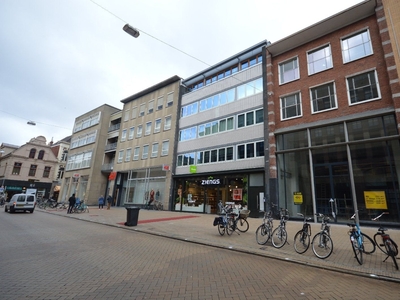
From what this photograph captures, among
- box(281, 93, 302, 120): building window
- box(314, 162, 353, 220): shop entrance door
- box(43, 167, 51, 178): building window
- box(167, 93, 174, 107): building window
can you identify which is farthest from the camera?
box(43, 167, 51, 178): building window

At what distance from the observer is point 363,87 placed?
45.8ft

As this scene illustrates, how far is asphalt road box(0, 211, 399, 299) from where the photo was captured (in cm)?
397

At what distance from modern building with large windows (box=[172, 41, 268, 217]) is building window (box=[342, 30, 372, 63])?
20.2 feet

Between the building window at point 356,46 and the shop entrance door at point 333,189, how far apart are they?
24.4 ft

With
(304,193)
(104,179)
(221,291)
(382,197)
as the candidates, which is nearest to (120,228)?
(221,291)

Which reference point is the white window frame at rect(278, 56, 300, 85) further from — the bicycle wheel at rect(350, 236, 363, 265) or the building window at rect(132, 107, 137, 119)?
the building window at rect(132, 107, 137, 119)

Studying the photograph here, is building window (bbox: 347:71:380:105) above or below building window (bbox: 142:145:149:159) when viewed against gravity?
above

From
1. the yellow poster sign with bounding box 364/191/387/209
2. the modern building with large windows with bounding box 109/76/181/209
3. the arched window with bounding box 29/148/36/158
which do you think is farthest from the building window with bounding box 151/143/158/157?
the arched window with bounding box 29/148/36/158

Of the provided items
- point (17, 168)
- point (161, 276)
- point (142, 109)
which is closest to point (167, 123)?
point (142, 109)

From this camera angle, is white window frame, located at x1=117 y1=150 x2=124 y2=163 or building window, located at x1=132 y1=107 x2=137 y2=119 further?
building window, located at x1=132 y1=107 x2=137 y2=119

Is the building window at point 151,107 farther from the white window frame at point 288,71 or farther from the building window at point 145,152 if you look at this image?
the white window frame at point 288,71

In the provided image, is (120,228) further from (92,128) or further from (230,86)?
(92,128)

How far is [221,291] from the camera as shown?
409cm

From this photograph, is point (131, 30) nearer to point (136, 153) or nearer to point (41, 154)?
point (136, 153)
